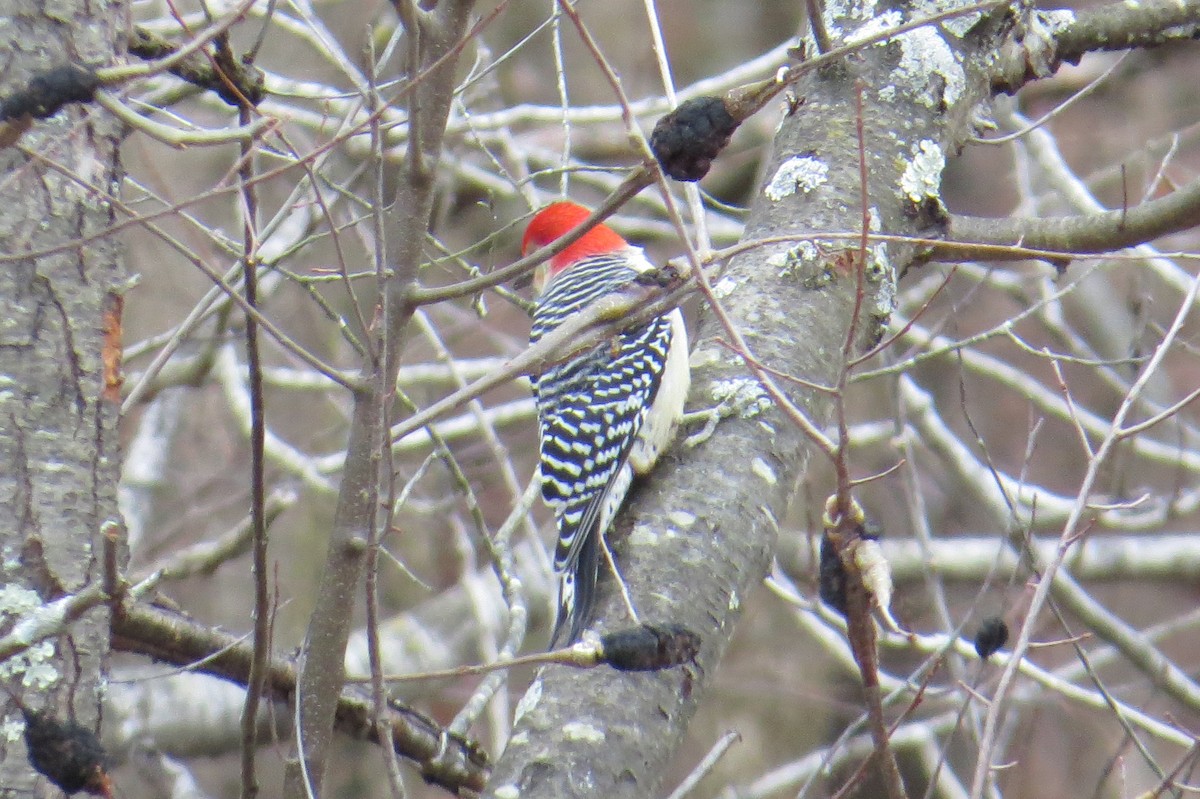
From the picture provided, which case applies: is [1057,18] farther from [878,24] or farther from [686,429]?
[686,429]

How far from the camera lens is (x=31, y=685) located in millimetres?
2057

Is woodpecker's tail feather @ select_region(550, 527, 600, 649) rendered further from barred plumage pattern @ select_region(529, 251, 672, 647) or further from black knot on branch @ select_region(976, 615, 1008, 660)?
black knot on branch @ select_region(976, 615, 1008, 660)

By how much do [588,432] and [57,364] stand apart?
2164mm

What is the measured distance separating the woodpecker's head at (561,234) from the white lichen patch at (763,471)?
1505 millimetres

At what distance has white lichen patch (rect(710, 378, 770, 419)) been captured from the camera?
2963mm

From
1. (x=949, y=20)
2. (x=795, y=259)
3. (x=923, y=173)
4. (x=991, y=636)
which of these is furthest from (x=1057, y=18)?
(x=991, y=636)

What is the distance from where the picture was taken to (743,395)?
3.04m

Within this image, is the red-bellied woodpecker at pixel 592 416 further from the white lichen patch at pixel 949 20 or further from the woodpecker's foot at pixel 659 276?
the woodpecker's foot at pixel 659 276

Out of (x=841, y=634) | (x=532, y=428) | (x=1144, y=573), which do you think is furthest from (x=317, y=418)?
(x=1144, y=573)

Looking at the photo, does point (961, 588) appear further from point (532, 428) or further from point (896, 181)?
point (896, 181)

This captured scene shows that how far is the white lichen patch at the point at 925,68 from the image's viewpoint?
3213 mm

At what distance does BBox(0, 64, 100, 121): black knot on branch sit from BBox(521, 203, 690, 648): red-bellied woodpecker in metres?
1.81

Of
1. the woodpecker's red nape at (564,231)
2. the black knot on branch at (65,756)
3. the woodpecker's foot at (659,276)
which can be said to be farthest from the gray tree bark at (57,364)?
the woodpecker's red nape at (564,231)

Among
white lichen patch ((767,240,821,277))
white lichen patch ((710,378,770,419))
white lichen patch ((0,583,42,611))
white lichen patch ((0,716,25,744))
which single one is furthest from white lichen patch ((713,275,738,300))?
white lichen patch ((0,716,25,744))
